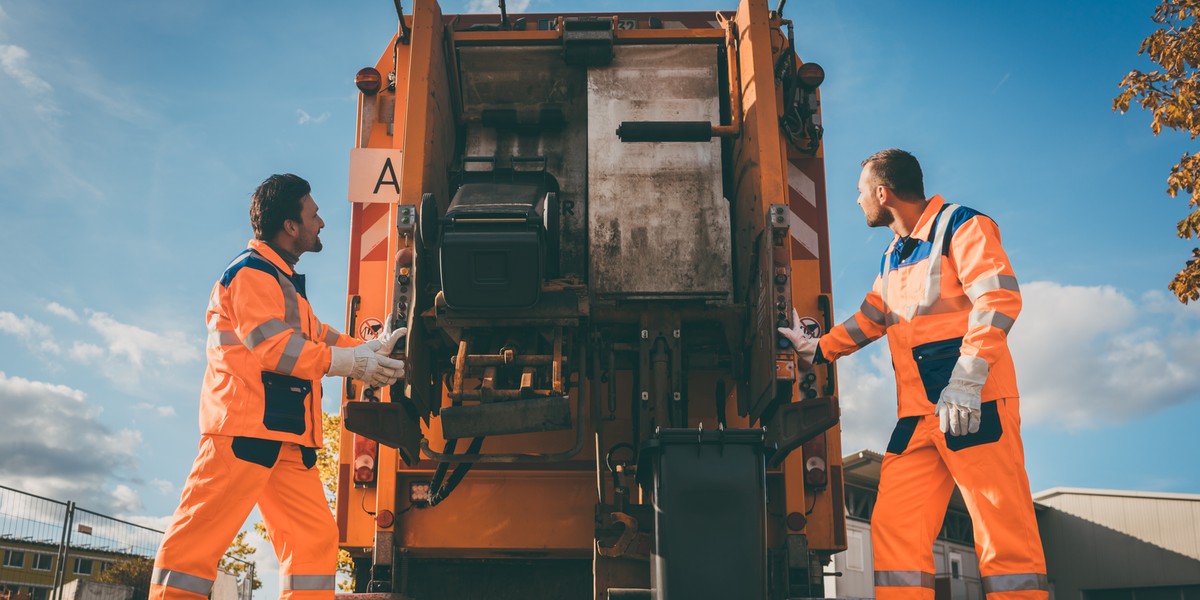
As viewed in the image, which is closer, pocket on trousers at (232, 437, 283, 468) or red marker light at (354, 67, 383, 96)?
pocket on trousers at (232, 437, 283, 468)

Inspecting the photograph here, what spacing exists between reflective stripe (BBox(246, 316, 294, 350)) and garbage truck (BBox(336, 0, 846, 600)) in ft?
1.40

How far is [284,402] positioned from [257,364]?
153 mm

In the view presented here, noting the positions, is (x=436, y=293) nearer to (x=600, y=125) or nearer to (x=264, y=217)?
(x=264, y=217)

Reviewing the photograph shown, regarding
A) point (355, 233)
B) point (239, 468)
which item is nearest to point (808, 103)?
point (355, 233)

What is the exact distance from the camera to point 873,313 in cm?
353

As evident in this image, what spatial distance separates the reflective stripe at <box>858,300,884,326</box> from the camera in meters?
3.51

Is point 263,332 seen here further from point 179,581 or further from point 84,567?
point 84,567

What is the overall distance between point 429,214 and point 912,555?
2102mm

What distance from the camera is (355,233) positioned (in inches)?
178

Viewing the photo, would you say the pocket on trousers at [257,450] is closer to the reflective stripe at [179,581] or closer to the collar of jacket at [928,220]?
the reflective stripe at [179,581]

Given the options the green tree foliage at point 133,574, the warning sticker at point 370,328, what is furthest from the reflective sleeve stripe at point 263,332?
the green tree foliage at point 133,574

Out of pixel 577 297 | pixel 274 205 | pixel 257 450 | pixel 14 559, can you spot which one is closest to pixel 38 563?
pixel 14 559

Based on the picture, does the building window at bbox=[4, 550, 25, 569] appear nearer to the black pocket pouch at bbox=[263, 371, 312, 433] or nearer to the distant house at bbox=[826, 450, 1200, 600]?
the black pocket pouch at bbox=[263, 371, 312, 433]

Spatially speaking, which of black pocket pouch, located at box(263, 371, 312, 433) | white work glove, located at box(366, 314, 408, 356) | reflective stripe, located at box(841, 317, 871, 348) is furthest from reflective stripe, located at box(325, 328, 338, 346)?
reflective stripe, located at box(841, 317, 871, 348)
